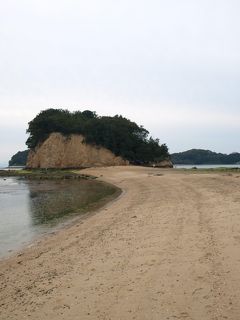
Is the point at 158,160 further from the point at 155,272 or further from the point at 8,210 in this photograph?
the point at 155,272

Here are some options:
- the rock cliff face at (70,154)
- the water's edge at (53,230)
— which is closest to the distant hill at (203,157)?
the rock cliff face at (70,154)

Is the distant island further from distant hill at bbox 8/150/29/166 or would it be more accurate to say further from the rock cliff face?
distant hill at bbox 8/150/29/166

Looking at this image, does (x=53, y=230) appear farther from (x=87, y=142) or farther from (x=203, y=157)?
(x=203, y=157)

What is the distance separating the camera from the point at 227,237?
9703mm

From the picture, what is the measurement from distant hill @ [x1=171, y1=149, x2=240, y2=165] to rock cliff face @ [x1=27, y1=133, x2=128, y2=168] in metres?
80.1

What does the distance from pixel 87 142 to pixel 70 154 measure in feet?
15.3

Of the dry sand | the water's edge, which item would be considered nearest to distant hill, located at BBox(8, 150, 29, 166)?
the water's edge

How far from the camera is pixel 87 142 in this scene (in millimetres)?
79125

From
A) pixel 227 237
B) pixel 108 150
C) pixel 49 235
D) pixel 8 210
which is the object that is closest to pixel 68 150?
pixel 108 150

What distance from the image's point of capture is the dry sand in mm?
6012

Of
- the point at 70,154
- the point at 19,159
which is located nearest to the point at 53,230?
the point at 70,154

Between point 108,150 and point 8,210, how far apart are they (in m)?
54.6

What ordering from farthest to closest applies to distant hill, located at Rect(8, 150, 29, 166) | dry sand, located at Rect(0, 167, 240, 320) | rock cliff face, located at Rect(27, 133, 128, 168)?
distant hill, located at Rect(8, 150, 29, 166) < rock cliff face, located at Rect(27, 133, 128, 168) < dry sand, located at Rect(0, 167, 240, 320)

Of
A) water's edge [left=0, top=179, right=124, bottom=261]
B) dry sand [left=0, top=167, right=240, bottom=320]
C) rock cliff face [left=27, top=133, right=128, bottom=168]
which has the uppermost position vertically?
rock cliff face [left=27, top=133, right=128, bottom=168]
